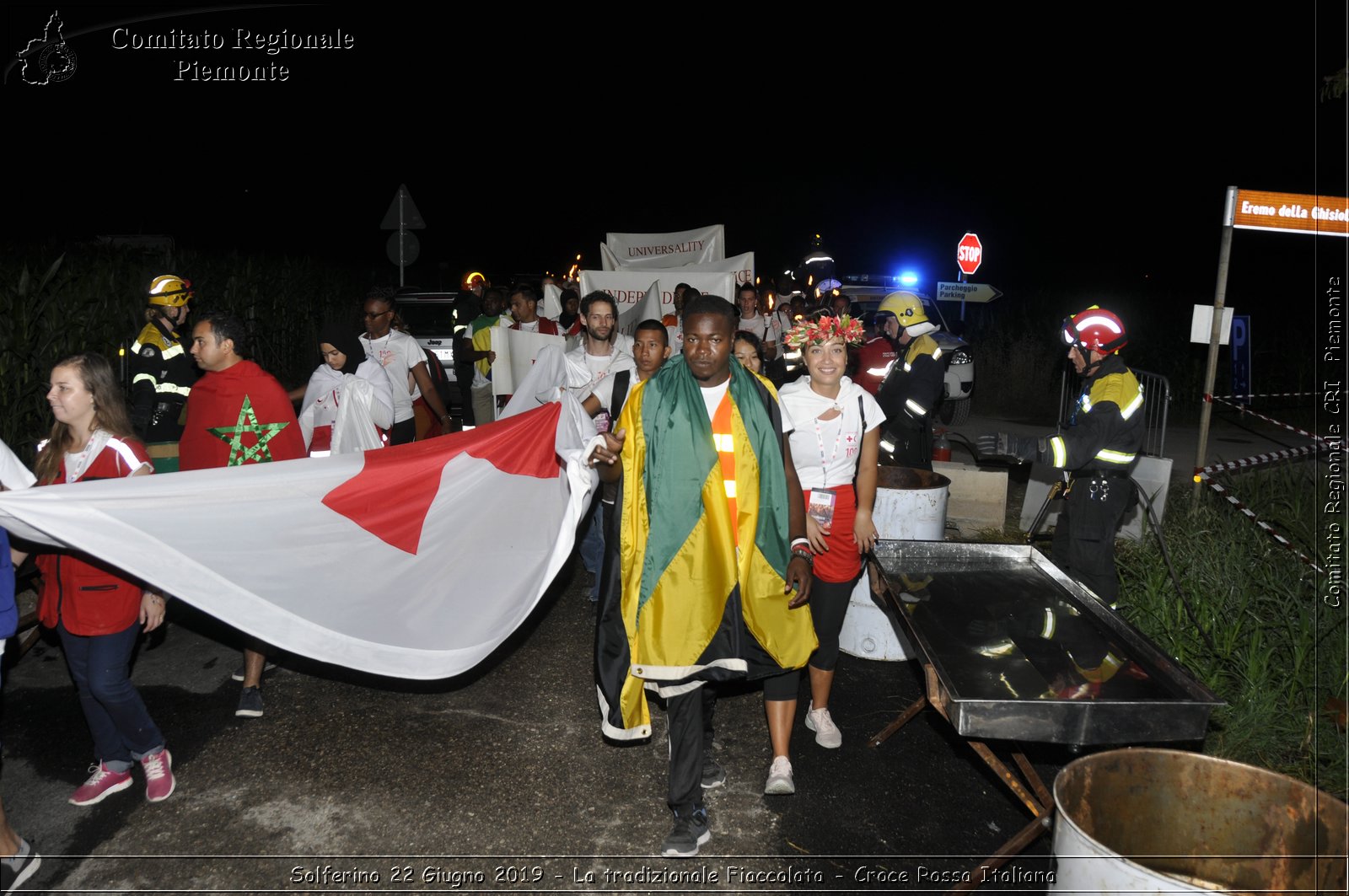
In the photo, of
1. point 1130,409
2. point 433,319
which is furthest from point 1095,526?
point 433,319

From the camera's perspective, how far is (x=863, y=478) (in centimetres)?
480

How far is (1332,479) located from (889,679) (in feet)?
11.9

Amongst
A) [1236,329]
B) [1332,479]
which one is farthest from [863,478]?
[1236,329]

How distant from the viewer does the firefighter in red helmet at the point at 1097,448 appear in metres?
5.56

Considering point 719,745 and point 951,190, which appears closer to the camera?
point 719,745

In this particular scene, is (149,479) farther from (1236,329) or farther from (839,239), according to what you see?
(839,239)

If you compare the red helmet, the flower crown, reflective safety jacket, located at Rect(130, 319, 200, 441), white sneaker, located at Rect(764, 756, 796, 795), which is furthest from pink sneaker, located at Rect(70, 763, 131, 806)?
the red helmet

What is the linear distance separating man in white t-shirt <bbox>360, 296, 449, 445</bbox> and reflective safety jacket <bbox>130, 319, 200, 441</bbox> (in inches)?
51.3

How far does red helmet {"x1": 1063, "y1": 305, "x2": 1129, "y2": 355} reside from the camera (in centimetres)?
569

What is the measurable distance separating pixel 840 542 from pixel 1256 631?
7.57ft

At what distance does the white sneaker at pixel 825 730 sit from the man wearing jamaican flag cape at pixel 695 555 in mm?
995

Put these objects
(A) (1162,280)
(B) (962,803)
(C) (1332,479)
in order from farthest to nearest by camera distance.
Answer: (A) (1162,280)
(C) (1332,479)
(B) (962,803)

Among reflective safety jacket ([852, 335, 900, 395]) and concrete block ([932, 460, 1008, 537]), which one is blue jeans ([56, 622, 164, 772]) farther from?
concrete block ([932, 460, 1008, 537])

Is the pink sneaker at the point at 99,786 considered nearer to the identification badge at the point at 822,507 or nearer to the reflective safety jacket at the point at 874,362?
the identification badge at the point at 822,507
